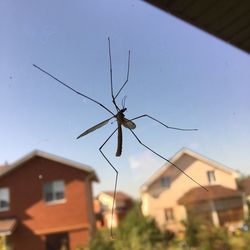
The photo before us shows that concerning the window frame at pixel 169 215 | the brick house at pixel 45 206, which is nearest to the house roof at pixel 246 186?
the window frame at pixel 169 215

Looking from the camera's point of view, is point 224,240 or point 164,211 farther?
point 164,211

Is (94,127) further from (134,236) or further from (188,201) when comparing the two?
(188,201)

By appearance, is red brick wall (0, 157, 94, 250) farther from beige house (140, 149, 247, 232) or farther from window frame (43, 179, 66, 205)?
beige house (140, 149, 247, 232)

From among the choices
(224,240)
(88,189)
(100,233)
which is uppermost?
Result: (88,189)

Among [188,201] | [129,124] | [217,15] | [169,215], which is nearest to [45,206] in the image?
[169,215]

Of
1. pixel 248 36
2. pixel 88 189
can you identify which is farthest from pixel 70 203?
pixel 248 36

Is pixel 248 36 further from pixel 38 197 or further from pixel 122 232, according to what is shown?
pixel 38 197

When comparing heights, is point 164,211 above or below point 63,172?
below
